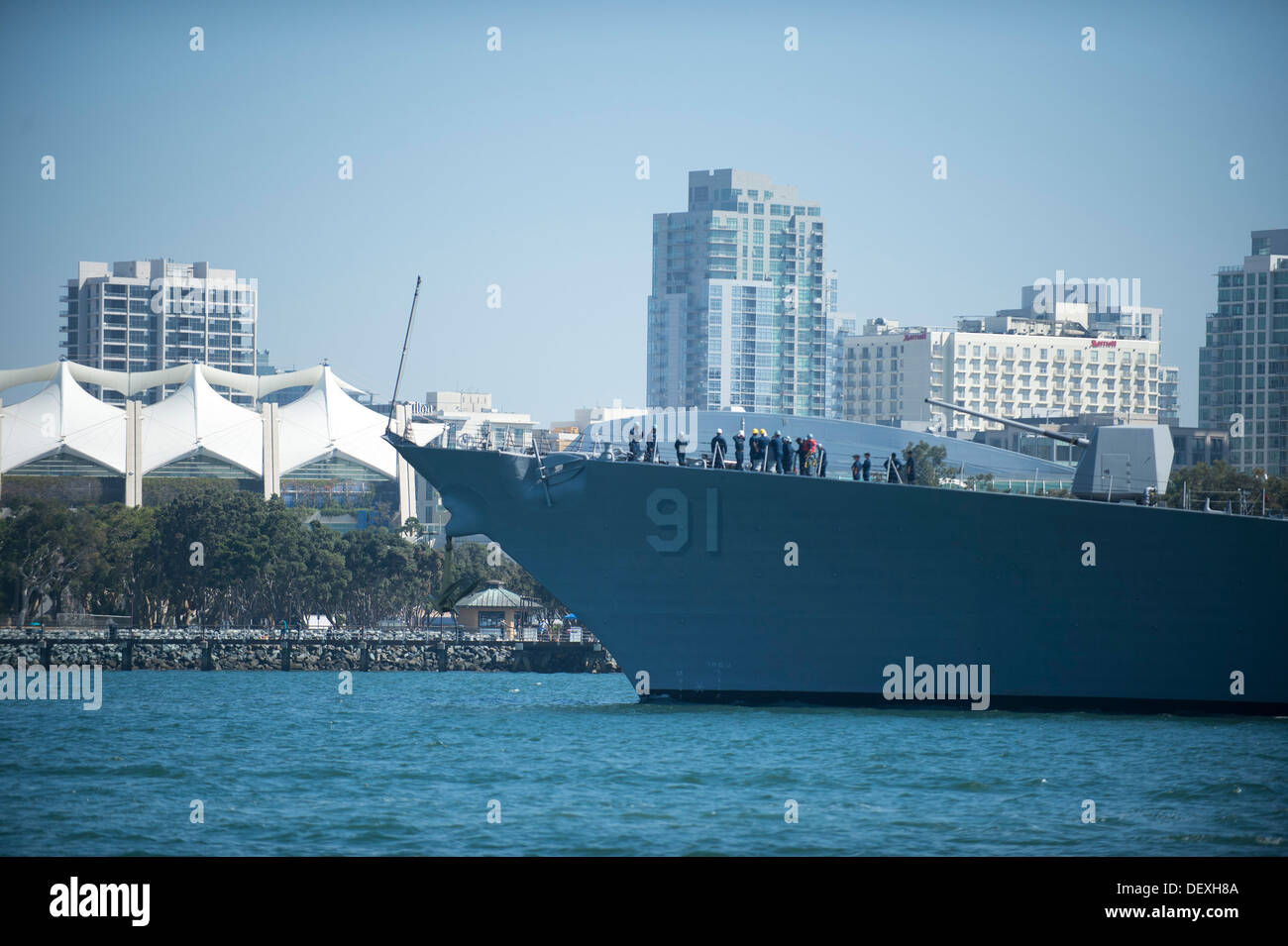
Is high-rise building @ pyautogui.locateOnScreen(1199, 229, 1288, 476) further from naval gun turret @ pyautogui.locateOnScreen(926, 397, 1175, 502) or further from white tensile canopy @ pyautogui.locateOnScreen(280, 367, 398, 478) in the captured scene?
naval gun turret @ pyautogui.locateOnScreen(926, 397, 1175, 502)

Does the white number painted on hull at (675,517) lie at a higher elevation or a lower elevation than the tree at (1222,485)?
lower

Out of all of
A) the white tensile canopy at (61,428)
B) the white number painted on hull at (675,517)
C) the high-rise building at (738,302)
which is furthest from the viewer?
the high-rise building at (738,302)

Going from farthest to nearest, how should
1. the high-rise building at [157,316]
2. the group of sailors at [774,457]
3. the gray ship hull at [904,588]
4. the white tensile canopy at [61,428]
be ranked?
the high-rise building at [157,316]
the white tensile canopy at [61,428]
the group of sailors at [774,457]
the gray ship hull at [904,588]

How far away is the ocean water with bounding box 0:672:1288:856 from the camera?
14711 millimetres

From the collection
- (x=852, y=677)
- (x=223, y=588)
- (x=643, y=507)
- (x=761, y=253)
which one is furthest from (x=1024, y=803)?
(x=761, y=253)

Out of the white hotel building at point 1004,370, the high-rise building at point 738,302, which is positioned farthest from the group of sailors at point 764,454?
the high-rise building at point 738,302

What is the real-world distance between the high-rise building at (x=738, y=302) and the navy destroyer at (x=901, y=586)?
117m

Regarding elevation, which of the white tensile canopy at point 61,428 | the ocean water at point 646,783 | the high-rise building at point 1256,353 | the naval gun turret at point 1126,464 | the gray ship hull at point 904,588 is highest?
the high-rise building at point 1256,353

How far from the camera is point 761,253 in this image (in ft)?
480

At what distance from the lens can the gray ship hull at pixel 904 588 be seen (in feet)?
78.1

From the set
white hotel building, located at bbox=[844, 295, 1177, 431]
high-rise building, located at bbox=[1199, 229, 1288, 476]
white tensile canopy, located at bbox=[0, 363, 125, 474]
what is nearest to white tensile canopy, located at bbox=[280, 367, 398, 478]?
white tensile canopy, located at bbox=[0, 363, 125, 474]

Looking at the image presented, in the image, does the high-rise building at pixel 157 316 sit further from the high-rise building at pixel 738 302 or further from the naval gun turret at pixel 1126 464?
the naval gun turret at pixel 1126 464

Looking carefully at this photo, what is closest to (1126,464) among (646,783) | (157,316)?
(646,783)
